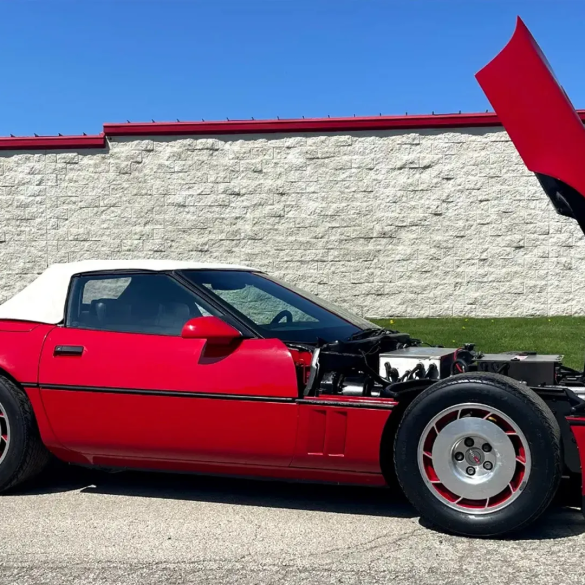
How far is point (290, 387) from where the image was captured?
419 cm

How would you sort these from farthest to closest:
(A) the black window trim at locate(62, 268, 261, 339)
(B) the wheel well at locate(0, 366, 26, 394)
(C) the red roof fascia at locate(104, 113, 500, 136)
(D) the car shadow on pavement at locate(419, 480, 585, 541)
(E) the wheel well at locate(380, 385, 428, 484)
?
1. (C) the red roof fascia at locate(104, 113, 500, 136)
2. (B) the wheel well at locate(0, 366, 26, 394)
3. (A) the black window trim at locate(62, 268, 261, 339)
4. (E) the wheel well at locate(380, 385, 428, 484)
5. (D) the car shadow on pavement at locate(419, 480, 585, 541)

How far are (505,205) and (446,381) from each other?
7860 millimetres

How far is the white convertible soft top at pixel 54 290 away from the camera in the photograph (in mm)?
4930

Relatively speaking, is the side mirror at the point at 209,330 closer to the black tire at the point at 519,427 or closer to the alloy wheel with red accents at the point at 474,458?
the black tire at the point at 519,427

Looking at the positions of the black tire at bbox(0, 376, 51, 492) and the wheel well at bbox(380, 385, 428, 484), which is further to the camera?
the black tire at bbox(0, 376, 51, 492)

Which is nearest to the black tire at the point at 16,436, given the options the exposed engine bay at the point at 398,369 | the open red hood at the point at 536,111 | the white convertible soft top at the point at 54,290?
the white convertible soft top at the point at 54,290

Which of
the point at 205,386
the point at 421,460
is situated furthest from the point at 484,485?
the point at 205,386

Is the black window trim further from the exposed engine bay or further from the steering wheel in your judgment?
the exposed engine bay

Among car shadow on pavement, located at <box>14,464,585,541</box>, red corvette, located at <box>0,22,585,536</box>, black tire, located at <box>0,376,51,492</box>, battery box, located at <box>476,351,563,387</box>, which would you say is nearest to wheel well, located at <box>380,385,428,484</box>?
red corvette, located at <box>0,22,585,536</box>

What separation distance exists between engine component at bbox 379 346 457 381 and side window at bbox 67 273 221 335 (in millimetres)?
982

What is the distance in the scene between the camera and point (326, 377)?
14.5 ft

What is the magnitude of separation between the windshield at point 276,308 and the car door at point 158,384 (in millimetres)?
179

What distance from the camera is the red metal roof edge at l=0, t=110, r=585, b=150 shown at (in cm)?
1130

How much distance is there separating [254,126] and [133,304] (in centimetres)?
717
